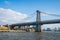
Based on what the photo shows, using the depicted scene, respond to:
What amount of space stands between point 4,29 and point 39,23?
31879mm

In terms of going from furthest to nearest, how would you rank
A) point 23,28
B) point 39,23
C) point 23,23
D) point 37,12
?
point 23,28 < point 23,23 < point 37,12 < point 39,23

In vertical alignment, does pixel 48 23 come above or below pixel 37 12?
below

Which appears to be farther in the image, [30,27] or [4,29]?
[4,29]

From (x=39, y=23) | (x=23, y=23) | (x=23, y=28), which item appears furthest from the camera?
(x=23, y=28)

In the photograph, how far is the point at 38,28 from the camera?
68125mm

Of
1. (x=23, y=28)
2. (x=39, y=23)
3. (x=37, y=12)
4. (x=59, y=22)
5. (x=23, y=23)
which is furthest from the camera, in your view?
(x=23, y=28)

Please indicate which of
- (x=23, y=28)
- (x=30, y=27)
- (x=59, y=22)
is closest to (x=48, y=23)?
(x=59, y=22)

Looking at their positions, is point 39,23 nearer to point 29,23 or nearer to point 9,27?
point 29,23

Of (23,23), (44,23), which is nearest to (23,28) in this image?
(23,23)

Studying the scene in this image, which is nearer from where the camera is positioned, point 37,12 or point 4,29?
point 37,12

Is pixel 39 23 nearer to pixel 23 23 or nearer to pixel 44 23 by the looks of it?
pixel 44 23

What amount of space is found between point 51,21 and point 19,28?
102 feet

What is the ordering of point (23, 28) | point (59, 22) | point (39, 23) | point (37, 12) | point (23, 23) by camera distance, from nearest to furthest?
1. point (59, 22)
2. point (39, 23)
3. point (37, 12)
4. point (23, 23)
5. point (23, 28)

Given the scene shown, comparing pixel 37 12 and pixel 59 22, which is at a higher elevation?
pixel 37 12
